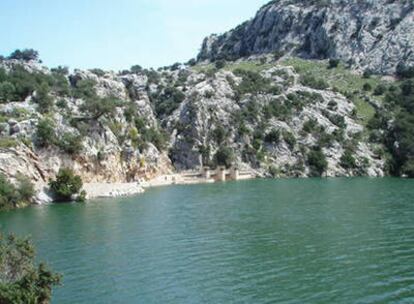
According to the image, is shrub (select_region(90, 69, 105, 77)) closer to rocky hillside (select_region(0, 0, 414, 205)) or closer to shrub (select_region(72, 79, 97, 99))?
rocky hillside (select_region(0, 0, 414, 205))

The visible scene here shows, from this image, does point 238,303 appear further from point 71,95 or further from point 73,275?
point 71,95

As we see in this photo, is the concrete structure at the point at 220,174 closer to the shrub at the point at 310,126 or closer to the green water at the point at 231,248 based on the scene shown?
the shrub at the point at 310,126

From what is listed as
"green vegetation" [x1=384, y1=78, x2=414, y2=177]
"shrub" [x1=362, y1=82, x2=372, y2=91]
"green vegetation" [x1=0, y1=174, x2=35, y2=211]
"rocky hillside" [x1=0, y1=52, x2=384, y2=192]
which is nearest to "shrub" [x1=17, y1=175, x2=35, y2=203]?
"green vegetation" [x1=0, y1=174, x2=35, y2=211]

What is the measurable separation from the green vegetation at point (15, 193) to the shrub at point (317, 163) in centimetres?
8504

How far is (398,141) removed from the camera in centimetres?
15438

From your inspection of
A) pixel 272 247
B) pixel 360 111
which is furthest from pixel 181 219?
pixel 360 111

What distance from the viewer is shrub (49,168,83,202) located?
95875 millimetres

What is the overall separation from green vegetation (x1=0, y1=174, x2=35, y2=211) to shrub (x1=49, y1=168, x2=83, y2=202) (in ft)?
16.3

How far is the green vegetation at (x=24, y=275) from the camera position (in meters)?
30.0

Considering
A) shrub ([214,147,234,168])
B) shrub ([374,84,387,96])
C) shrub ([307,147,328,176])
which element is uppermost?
shrub ([374,84,387,96])

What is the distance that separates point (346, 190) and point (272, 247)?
5608cm

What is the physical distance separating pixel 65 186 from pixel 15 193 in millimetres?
10504

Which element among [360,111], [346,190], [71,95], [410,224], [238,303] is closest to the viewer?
[238,303]

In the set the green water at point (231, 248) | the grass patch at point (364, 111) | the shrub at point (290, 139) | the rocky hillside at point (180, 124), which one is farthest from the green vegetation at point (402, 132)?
the green water at point (231, 248)
